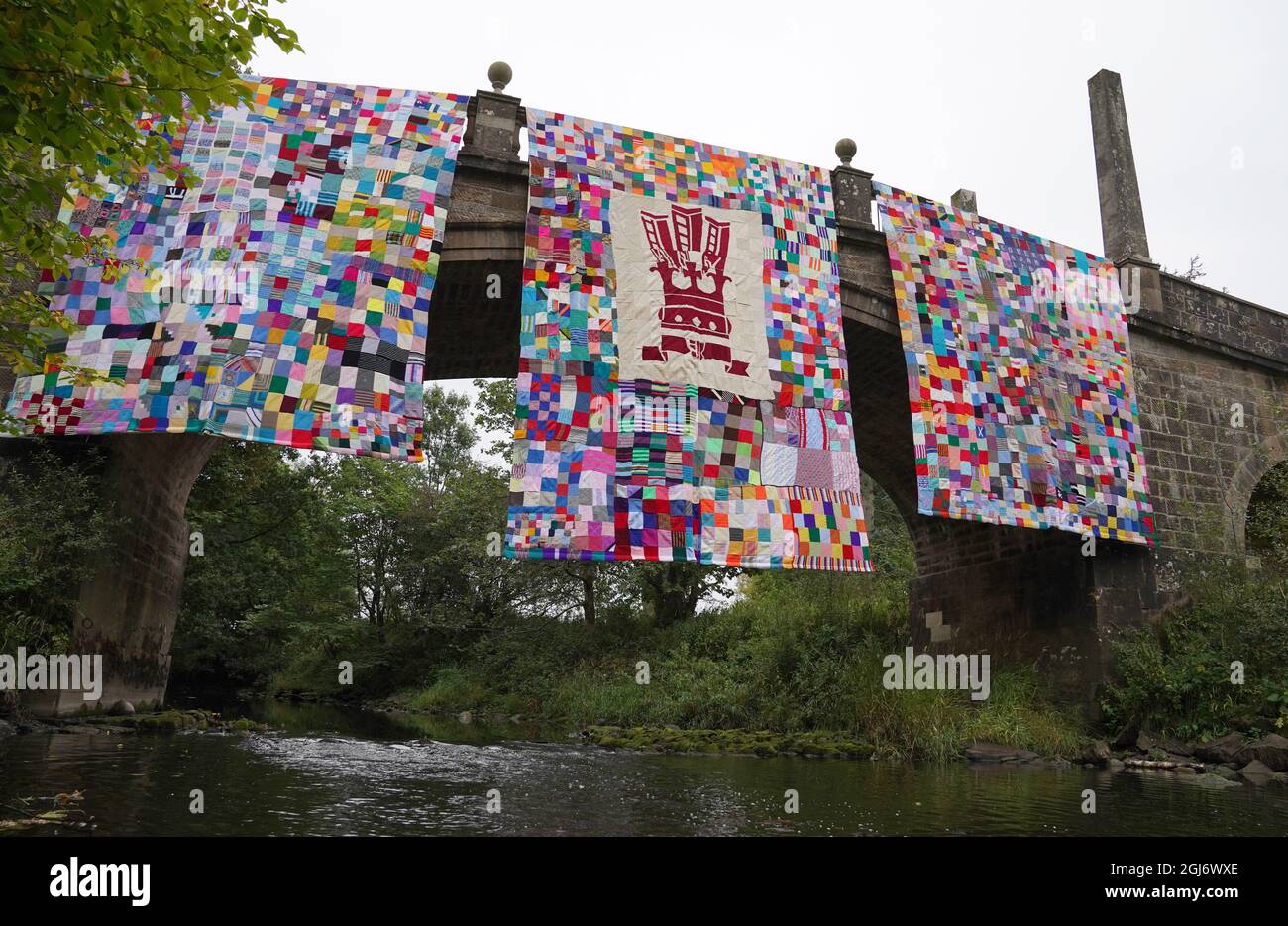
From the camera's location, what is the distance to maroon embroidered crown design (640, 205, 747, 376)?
880 centimetres

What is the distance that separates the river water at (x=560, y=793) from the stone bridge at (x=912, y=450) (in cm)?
217

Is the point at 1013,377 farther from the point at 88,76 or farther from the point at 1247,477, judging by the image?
the point at 88,76

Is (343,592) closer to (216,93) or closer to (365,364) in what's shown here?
(365,364)

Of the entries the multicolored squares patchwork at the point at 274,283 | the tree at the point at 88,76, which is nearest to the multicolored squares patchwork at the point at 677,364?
the multicolored squares patchwork at the point at 274,283

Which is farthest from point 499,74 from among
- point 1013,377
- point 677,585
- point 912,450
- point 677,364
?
point 677,585

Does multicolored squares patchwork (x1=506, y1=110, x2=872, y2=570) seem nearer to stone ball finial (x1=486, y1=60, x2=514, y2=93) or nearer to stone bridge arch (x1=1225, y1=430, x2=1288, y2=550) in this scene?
stone ball finial (x1=486, y1=60, x2=514, y2=93)

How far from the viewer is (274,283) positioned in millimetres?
7938

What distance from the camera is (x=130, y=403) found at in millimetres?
7438

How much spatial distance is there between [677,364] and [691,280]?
1.02 m

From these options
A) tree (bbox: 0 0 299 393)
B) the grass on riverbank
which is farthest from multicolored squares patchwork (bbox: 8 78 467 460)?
the grass on riverbank

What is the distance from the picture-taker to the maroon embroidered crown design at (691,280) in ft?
28.9

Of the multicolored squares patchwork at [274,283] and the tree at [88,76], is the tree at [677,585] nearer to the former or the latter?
the multicolored squares patchwork at [274,283]
